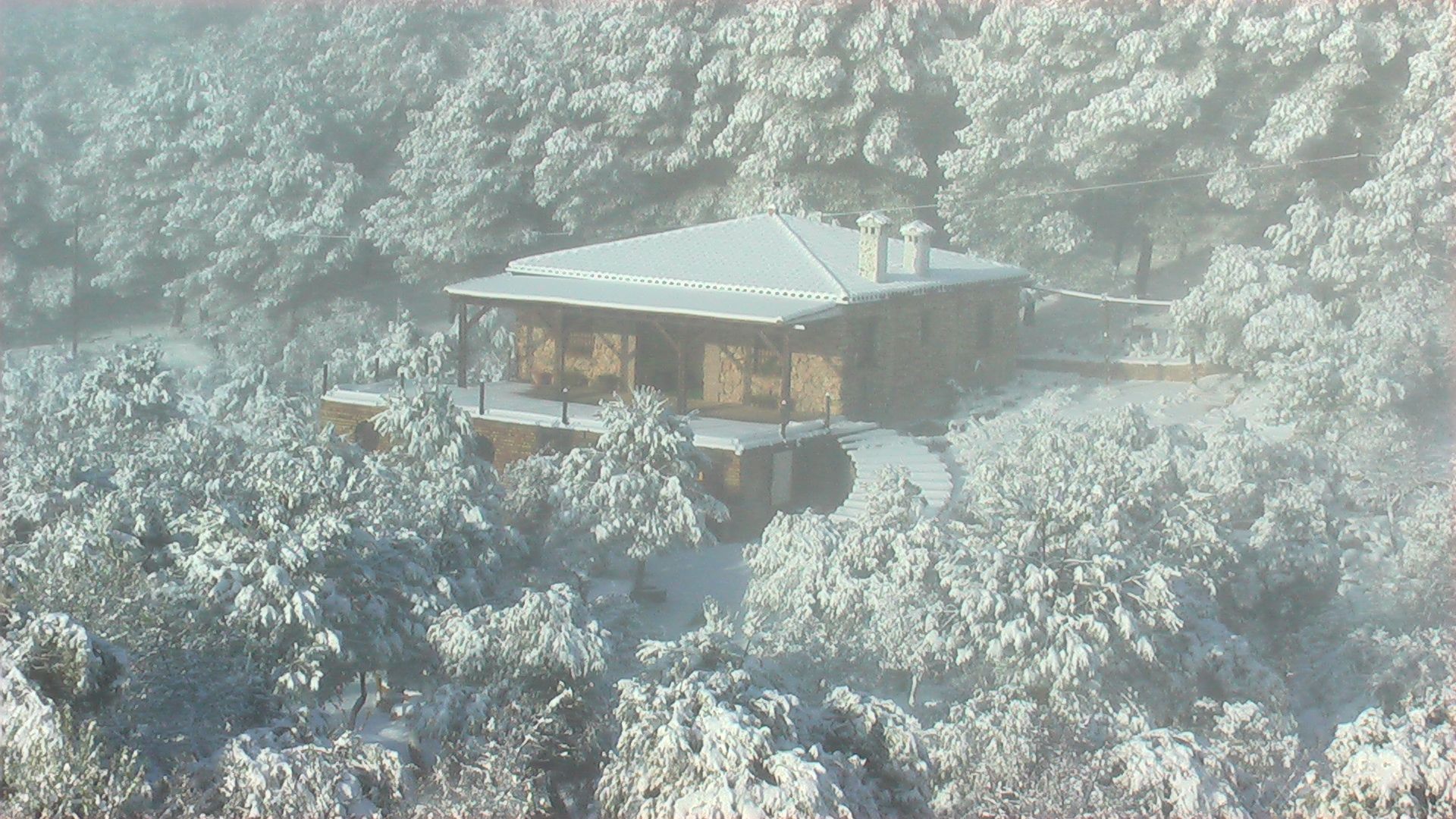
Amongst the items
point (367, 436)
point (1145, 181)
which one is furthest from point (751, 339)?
point (1145, 181)

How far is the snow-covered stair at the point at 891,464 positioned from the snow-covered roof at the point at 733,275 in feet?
6.86

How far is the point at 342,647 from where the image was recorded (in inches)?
469

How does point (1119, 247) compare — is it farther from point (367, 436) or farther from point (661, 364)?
point (367, 436)

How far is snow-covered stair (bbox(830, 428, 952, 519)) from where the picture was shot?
19734 millimetres

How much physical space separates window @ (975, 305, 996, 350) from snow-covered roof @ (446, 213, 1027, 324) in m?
0.62

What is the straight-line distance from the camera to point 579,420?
72.8 feet

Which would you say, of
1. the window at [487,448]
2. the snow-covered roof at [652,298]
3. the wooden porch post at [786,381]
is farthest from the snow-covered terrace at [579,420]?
the snow-covered roof at [652,298]

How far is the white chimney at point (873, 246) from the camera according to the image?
24.4 m

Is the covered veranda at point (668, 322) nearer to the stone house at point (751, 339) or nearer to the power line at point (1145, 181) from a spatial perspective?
the stone house at point (751, 339)

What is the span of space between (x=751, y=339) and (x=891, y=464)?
4014 mm

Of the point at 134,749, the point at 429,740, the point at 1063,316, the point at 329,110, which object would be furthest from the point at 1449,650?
the point at 329,110

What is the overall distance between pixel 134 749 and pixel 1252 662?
1025cm

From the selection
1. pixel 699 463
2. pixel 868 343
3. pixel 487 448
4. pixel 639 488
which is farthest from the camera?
pixel 868 343

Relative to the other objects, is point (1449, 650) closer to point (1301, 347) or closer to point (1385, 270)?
point (1301, 347)
